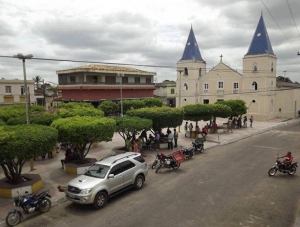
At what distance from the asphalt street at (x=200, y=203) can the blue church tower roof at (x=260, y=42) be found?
30973 mm

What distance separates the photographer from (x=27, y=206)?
A: 10.1m

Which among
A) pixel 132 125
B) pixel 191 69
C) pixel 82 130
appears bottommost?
pixel 132 125

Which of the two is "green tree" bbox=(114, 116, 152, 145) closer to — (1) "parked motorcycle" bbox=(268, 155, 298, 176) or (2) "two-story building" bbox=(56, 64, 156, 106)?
(1) "parked motorcycle" bbox=(268, 155, 298, 176)

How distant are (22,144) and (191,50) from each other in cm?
4297

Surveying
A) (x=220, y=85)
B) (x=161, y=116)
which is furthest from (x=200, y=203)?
(x=220, y=85)

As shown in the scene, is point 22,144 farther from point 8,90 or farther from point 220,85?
point 220,85

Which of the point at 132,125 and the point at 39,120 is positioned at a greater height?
the point at 39,120

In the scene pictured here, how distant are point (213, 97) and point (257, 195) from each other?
3848 centimetres

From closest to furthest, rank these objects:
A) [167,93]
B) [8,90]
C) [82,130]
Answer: [82,130] < [8,90] < [167,93]

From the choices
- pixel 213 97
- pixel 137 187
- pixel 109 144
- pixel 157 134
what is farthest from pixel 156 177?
pixel 213 97

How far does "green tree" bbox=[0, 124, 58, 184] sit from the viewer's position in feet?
34.9

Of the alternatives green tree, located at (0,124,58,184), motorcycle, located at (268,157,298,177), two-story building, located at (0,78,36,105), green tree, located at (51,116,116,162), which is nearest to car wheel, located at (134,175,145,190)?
green tree, located at (51,116,116,162)

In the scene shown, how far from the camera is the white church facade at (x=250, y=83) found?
4248cm

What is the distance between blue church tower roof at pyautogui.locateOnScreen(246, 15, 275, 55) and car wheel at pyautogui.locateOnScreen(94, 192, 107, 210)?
38.9 meters
